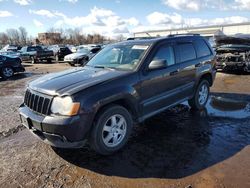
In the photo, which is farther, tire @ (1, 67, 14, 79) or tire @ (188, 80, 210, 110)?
tire @ (1, 67, 14, 79)

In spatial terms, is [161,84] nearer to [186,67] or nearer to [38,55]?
[186,67]

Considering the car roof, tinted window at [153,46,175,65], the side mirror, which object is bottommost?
the side mirror

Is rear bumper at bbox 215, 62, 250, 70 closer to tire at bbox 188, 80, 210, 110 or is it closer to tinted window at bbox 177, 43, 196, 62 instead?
tire at bbox 188, 80, 210, 110

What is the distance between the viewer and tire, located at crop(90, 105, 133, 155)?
3.80 m

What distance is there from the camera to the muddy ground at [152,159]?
342cm

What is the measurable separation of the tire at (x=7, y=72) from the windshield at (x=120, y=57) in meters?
10.4

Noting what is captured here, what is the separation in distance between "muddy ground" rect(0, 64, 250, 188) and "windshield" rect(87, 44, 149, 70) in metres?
1.40

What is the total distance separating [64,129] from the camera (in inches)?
138

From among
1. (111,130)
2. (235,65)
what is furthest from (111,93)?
(235,65)

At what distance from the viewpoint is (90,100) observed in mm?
3623

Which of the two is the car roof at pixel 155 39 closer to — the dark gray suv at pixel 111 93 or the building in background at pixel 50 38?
the dark gray suv at pixel 111 93

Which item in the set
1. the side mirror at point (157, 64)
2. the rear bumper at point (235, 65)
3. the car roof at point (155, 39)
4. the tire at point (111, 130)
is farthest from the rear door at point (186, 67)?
the rear bumper at point (235, 65)

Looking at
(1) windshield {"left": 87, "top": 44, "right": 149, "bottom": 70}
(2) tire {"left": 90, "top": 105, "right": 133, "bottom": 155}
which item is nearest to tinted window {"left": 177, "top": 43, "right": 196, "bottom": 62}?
(1) windshield {"left": 87, "top": 44, "right": 149, "bottom": 70}

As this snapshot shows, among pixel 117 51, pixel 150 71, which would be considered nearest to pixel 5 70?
pixel 117 51
